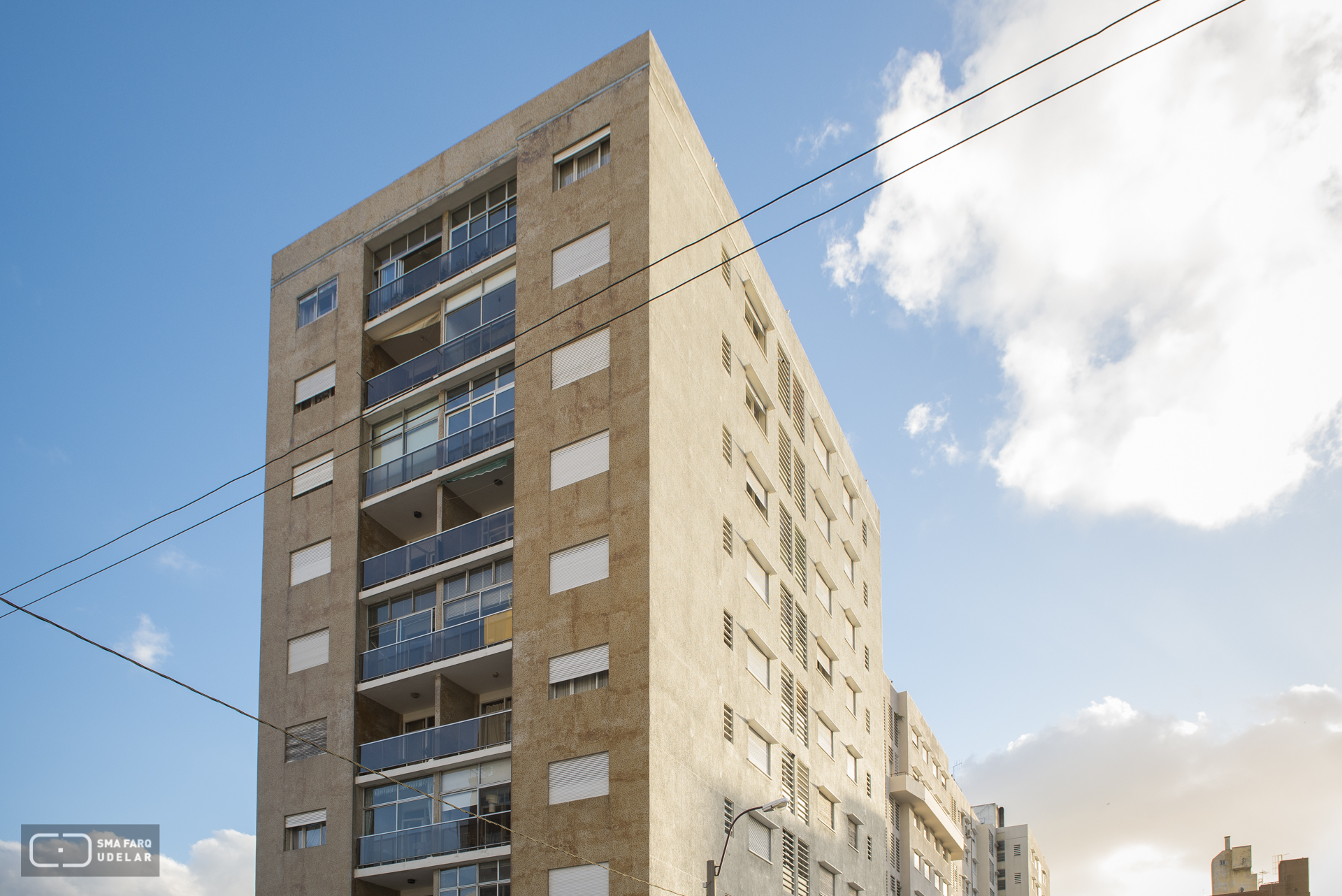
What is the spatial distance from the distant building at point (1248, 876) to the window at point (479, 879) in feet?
378

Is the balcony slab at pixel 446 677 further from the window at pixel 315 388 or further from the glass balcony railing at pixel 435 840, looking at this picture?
the window at pixel 315 388

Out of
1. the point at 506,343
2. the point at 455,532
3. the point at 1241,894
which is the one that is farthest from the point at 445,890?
the point at 1241,894

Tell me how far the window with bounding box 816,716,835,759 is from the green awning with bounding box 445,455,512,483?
653 inches

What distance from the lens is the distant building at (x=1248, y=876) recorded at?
4628 inches

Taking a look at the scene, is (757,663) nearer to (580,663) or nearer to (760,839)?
(760,839)

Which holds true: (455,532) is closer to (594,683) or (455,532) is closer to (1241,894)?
(594,683)

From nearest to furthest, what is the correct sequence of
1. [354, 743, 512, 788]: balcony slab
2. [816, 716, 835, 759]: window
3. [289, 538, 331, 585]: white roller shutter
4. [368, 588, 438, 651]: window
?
[354, 743, 512, 788]: balcony slab < [368, 588, 438, 651]: window < [289, 538, 331, 585]: white roller shutter < [816, 716, 835, 759]: window

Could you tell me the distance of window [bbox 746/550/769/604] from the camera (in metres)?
36.9

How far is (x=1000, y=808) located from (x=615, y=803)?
342ft

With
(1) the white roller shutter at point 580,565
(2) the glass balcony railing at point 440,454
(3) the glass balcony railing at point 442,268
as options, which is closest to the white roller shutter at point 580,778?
(1) the white roller shutter at point 580,565

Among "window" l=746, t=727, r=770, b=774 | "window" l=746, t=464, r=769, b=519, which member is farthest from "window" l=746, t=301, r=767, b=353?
"window" l=746, t=727, r=770, b=774

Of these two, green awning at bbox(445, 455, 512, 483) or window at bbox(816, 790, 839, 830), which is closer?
green awning at bbox(445, 455, 512, 483)

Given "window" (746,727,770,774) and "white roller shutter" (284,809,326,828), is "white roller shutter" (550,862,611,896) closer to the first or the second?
"white roller shutter" (284,809,326,828)

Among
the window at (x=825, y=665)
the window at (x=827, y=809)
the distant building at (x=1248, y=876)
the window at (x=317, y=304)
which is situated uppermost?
the window at (x=317, y=304)
